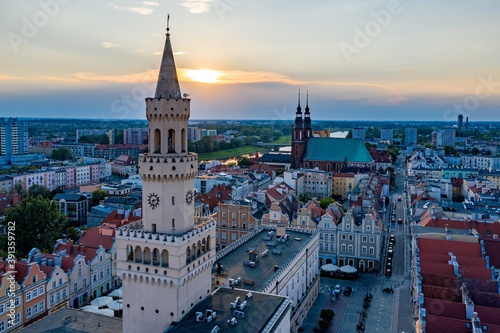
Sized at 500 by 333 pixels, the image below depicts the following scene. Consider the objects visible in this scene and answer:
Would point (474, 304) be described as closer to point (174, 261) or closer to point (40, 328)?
point (174, 261)

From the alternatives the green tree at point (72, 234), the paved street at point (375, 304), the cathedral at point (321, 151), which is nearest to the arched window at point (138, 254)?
the paved street at point (375, 304)

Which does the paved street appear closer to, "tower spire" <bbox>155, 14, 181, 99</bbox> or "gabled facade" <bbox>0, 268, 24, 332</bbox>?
"gabled facade" <bbox>0, 268, 24, 332</bbox>

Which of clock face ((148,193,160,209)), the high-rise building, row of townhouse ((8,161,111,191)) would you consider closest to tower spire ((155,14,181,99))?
the high-rise building

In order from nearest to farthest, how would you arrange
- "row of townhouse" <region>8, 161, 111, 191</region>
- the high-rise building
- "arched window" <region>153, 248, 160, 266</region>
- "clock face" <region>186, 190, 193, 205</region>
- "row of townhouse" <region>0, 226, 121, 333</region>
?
the high-rise building < "arched window" <region>153, 248, 160, 266</region> < "clock face" <region>186, 190, 193, 205</region> < "row of townhouse" <region>0, 226, 121, 333</region> < "row of townhouse" <region>8, 161, 111, 191</region>

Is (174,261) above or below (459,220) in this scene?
above

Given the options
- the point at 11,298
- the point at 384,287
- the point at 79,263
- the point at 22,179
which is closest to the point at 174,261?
the point at 11,298

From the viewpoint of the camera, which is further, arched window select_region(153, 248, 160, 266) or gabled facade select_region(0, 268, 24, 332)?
gabled facade select_region(0, 268, 24, 332)

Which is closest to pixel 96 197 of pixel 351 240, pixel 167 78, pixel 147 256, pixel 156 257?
pixel 351 240
